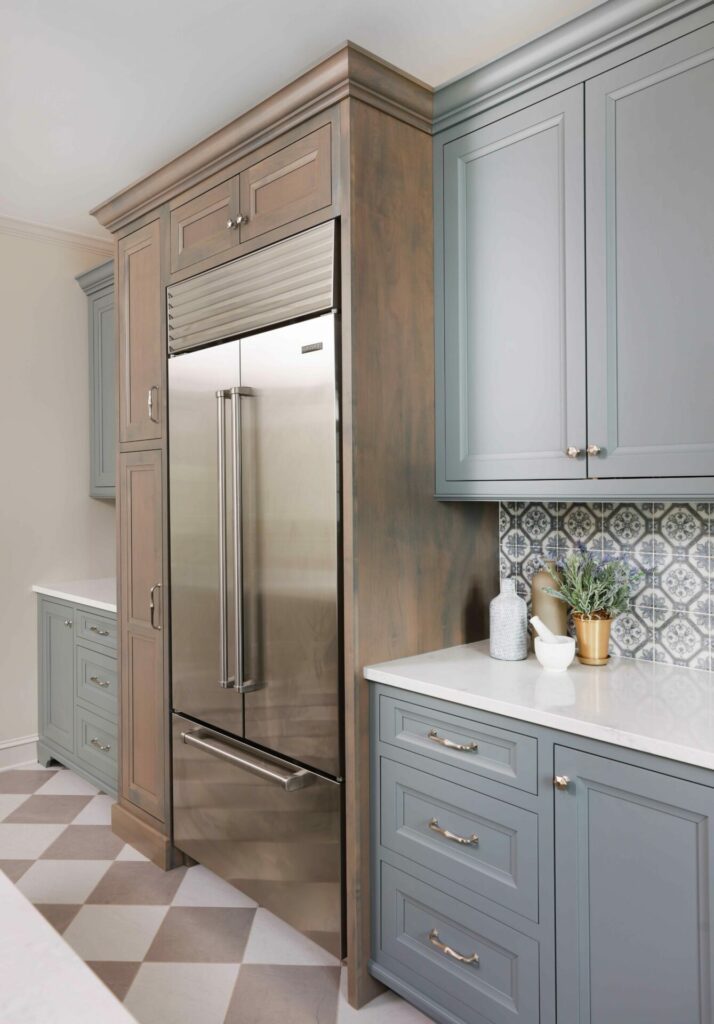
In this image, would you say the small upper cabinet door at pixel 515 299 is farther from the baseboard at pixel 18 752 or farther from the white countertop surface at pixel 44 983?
the baseboard at pixel 18 752

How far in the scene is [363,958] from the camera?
6.56 ft

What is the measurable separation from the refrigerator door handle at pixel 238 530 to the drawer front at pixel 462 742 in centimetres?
52

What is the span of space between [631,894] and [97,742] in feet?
8.30

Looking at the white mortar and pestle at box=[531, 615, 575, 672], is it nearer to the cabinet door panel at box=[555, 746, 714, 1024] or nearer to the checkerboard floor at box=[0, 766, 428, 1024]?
the cabinet door panel at box=[555, 746, 714, 1024]

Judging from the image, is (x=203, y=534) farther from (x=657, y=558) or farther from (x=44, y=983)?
(x=44, y=983)

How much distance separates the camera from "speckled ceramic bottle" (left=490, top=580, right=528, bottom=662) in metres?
2.09

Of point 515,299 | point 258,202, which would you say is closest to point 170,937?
point 515,299

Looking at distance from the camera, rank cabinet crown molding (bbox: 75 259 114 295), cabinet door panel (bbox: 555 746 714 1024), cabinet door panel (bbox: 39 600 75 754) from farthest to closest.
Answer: cabinet crown molding (bbox: 75 259 114 295) < cabinet door panel (bbox: 39 600 75 754) < cabinet door panel (bbox: 555 746 714 1024)

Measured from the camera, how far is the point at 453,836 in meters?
1.80

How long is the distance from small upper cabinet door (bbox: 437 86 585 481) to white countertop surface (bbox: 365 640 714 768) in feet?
1.69

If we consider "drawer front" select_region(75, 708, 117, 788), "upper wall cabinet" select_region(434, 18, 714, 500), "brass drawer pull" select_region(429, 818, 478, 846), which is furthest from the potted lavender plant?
"drawer front" select_region(75, 708, 117, 788)

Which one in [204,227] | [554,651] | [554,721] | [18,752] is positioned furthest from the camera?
[18,752]

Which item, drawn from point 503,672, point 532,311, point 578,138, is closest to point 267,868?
point 503,672

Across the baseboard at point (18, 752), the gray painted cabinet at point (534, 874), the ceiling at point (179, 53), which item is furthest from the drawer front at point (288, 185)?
the baseboard at point (18, 752)
